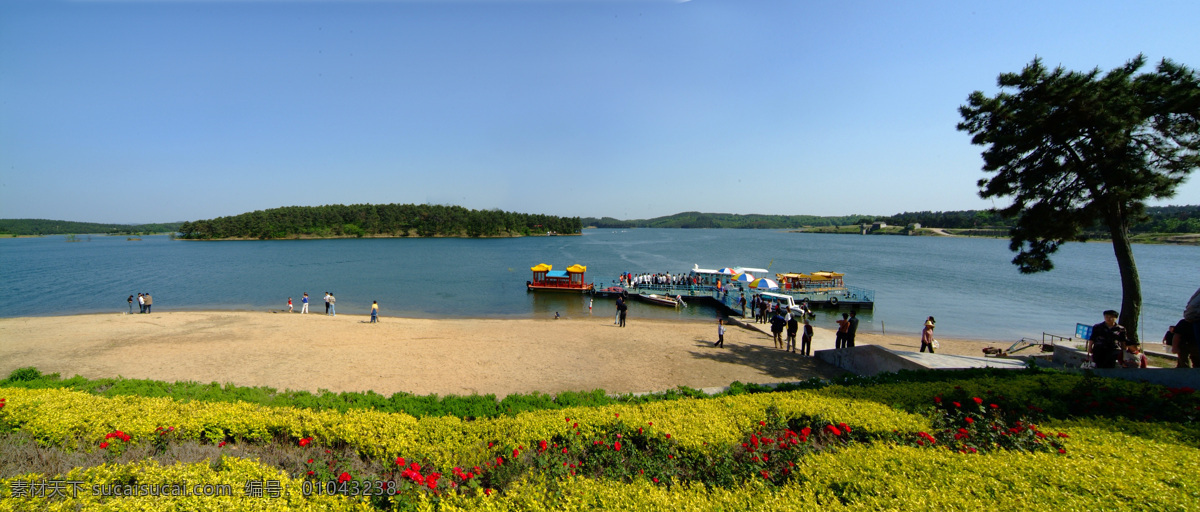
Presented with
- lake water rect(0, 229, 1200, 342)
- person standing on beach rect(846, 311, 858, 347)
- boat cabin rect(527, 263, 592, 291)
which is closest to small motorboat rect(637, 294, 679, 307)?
lake water rect(0, 229, 1200, 342)

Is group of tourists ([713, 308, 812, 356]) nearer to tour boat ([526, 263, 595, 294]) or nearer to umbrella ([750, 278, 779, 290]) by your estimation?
umbrella ([750, 278, 779, 290])

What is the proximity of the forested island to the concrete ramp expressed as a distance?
141313 millimetres

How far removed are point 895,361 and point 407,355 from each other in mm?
13809

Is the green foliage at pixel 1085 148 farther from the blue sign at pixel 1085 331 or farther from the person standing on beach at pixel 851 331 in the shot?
the blue sign at pixel 1085 331

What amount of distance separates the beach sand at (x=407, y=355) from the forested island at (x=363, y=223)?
130768mm

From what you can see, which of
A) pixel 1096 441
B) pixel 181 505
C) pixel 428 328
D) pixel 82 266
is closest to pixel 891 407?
pixel 1096 441

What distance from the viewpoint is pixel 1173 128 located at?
10742 millimetres

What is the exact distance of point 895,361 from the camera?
35.8 ft

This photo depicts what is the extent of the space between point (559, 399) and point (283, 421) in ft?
13.0

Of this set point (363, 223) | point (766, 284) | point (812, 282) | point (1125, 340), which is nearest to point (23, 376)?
point (1125, 340)

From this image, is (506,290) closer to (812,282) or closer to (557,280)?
(557,280)

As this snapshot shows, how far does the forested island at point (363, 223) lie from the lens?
136m

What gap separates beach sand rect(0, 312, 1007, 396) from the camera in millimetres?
11602

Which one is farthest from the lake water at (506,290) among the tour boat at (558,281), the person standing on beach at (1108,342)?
the person standing on beach at (1108,342)
